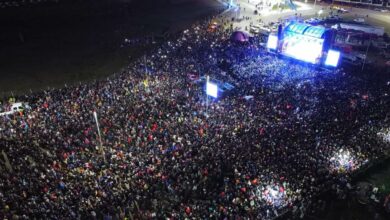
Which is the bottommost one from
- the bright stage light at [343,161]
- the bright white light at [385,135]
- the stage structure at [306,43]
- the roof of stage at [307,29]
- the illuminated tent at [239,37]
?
the bright stage light at [343,161]

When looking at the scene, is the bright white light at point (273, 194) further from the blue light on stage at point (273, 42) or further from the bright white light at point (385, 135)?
the blue light on stage at point (273, 42)

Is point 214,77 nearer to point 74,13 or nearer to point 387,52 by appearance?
point 387,52

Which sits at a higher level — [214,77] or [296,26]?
[296,26]

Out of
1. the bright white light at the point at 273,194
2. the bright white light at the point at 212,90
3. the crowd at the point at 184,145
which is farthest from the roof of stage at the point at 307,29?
the bright white light at the point at 273,194

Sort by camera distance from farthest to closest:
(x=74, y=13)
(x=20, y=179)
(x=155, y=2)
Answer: (x=155, y=2) → (x=74, y=13) → (x=20, y=179)

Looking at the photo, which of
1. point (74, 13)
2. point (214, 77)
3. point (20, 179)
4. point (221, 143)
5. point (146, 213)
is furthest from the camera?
point (74, 13)

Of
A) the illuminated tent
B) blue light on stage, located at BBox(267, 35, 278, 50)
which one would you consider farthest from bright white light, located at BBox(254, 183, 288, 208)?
the illuminated tent

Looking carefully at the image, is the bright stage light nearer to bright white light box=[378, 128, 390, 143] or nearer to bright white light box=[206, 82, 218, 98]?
bright white light box=[378, 128, 390, 143]

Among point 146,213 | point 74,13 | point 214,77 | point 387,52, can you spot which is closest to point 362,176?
point 146,213
